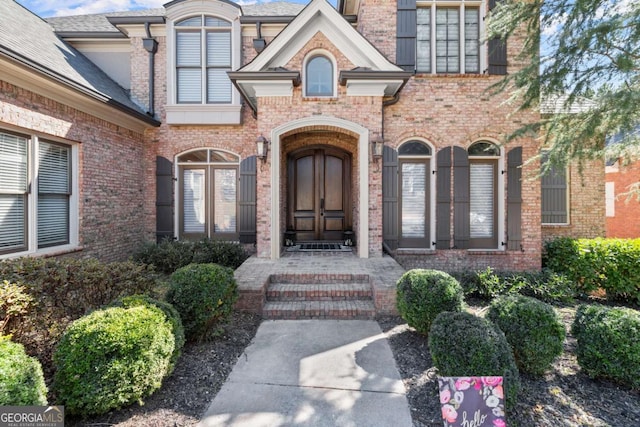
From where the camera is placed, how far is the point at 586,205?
8562 mm

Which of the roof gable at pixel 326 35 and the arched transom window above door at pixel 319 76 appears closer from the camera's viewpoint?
the roof gable at pixel 326 35

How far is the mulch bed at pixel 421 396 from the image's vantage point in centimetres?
254

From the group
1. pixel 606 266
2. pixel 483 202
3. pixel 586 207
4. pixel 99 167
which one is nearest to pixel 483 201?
pixel 483 202

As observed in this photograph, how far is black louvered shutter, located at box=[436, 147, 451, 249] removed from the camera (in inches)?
284

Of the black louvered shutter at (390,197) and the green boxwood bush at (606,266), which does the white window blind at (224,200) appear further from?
the green boxwood bush at (606,266)

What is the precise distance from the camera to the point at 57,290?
3.49 m

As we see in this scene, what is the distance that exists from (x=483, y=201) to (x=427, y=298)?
4846 mm

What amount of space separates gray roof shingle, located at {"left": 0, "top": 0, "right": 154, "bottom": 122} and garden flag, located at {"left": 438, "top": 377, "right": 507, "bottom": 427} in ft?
23.8

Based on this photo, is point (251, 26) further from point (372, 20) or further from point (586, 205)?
point (586, 205)

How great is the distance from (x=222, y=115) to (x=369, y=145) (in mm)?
4260

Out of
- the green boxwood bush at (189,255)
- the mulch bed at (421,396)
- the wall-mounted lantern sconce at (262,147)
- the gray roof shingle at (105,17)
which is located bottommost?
the mulch bed at (421,396)

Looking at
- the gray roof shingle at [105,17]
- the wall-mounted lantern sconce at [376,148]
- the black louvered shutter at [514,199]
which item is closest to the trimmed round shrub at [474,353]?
the wall-mounted lantern sconce at [376,148]

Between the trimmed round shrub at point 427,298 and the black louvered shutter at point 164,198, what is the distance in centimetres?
696

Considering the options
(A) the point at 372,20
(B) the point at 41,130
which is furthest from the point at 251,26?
(B) the point at 41,130
